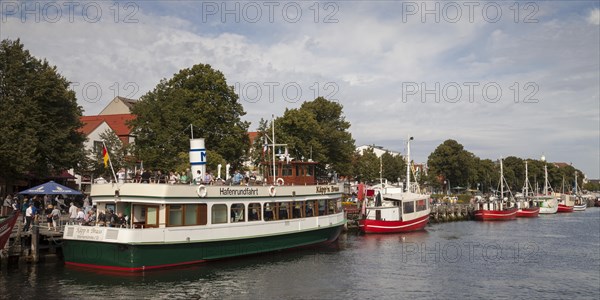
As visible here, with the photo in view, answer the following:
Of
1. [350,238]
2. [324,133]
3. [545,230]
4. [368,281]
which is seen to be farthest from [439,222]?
[368,281]

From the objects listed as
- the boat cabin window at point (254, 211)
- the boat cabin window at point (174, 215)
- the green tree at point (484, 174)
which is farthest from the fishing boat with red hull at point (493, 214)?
the boat cabin window at point (174, 215)

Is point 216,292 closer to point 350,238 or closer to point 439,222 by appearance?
point 350,238

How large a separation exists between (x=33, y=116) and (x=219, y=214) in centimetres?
1888

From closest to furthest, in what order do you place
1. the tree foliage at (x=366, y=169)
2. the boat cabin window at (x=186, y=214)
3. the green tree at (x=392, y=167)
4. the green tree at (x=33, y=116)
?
the boat cabin window at (x=186, y=214) → the green tree at (x=33, y=116) → the tree foliage at (x=366, y=169) → the green tree at (x=392, y=167)

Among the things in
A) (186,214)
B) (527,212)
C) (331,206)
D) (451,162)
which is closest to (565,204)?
(451,162)

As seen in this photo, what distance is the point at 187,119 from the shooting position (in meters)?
48.9

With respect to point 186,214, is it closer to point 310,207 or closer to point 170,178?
point 170,178

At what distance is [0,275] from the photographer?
79.8 ft

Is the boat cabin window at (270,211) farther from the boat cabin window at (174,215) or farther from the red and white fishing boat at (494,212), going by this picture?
the red and white fishing boat at (494,212)

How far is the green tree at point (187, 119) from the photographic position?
4541 cm

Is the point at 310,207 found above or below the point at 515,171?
below

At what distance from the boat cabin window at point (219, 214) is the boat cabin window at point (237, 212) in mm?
564

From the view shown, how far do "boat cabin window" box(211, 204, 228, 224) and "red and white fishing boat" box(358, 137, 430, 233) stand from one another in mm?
20807

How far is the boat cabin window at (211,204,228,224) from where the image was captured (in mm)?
28359
